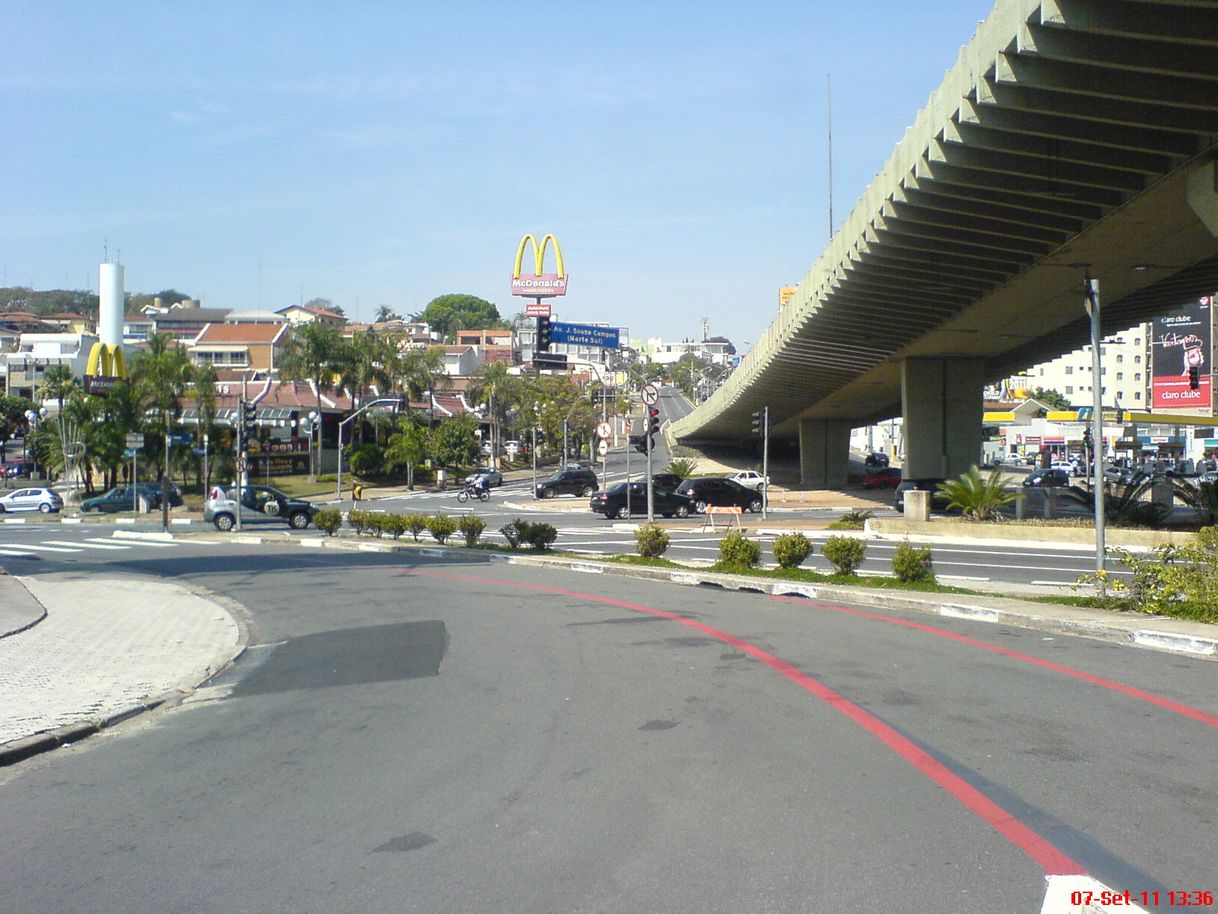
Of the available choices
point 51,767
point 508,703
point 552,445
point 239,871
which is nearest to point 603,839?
point 239,871

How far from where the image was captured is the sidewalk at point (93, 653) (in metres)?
9.80

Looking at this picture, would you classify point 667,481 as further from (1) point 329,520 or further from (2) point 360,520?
(1) point 329,520

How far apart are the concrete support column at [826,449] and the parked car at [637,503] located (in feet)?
106

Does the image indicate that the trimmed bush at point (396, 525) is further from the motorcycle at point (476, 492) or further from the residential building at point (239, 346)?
the residential building at point (239, 346)

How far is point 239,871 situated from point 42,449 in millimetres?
79238

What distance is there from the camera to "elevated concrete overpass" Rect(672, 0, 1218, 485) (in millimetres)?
15391

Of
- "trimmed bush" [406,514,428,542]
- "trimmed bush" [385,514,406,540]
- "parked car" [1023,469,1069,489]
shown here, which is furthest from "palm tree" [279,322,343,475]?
"trimmed bush" [406,514,428,542]

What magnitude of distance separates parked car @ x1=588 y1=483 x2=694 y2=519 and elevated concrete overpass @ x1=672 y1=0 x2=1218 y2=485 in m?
6.89

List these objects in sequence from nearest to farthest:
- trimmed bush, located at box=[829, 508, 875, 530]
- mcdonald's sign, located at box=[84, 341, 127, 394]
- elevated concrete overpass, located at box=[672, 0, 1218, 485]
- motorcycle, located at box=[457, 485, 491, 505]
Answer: elevated concrete overpass, located at box=[672, 0, 1218, 485]
trimmed bush, located at box=[829, 508, 875, 530]
motorcycle, located at box=[457, 485, 491, 505]
mcdonald's sign, located at box=[84, 341, 127, 394]

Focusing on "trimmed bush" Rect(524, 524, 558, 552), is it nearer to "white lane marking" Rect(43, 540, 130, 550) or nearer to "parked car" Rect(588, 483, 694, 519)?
"white lane marking" Rect(43, 540, 130, 550)

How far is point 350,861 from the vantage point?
19.1ft

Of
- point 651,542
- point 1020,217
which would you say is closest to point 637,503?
point 651,542

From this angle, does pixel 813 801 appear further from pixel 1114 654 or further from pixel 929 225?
pixel 929 225

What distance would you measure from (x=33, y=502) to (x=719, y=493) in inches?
1390
